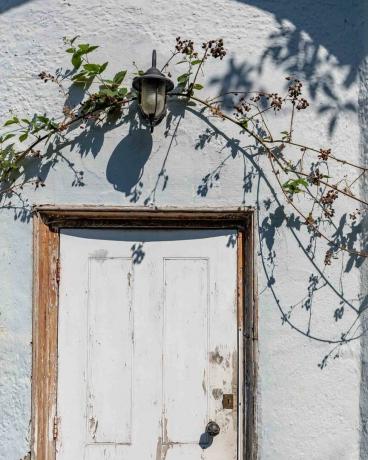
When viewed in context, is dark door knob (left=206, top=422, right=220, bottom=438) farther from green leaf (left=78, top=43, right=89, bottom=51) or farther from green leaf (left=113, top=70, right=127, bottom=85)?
green leaf (left=78, top=43, right=89, bottom=51)

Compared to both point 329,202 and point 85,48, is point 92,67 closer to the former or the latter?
point 85,48

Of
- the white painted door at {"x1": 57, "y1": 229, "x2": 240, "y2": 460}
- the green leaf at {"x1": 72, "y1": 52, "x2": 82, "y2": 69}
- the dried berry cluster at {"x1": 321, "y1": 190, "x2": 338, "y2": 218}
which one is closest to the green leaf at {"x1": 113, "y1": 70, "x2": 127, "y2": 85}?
the green leaf at {"x1": 72, "y1": 52, "x2": 82, "y2": 69}

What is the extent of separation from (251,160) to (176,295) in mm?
921

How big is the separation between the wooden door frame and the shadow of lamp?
579 millimetres

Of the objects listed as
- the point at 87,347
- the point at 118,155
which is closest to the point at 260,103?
the point at 118,155

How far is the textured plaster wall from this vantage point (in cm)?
349

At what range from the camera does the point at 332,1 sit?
11.9 feet

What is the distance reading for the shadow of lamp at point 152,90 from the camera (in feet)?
10.7

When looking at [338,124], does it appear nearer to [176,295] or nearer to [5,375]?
[176,295]

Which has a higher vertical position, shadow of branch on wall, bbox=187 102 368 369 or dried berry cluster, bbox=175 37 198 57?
dried berry cluster, bbox=175 37 198 57

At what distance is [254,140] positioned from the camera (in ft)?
11.7

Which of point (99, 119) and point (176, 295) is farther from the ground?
point (99, 119)

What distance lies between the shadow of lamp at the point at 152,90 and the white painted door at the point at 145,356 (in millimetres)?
837

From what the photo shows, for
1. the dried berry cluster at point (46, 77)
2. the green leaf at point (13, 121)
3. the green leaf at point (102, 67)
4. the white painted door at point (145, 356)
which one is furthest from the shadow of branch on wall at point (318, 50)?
the green leaf at point (13, 121)
